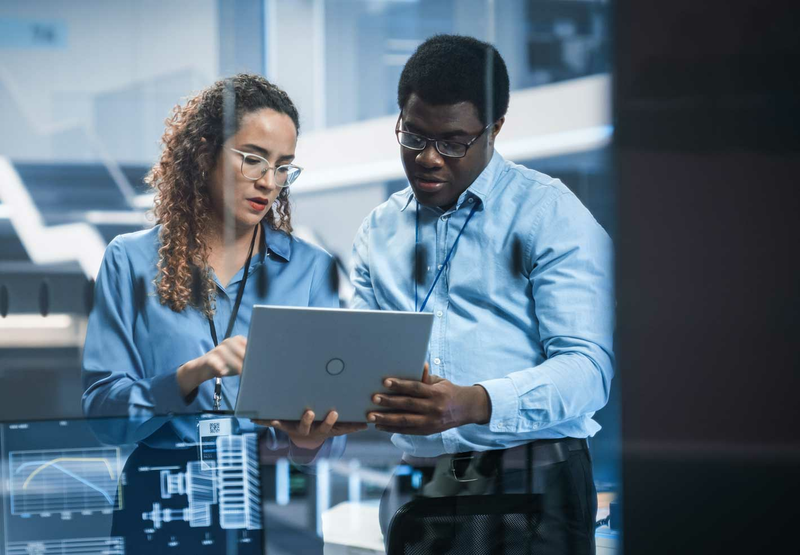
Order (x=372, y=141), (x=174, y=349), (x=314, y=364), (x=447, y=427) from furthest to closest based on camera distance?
(x=372, y=141) < (x=174, y=349) < (x=447, y=427) < (x=314, y=364)

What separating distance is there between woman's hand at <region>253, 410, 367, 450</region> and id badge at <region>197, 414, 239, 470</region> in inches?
4.7

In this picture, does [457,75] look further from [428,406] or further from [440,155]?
[428,406]

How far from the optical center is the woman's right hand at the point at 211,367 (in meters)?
1.80

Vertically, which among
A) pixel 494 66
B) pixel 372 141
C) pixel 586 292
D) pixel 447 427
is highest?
pixel 494 66

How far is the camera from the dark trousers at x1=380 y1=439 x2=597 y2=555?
1778 millimetres

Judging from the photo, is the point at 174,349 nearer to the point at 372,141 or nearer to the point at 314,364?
the point at 314,364

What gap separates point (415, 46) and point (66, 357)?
1148 mm

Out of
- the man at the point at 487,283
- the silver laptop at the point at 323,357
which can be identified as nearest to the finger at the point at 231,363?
the silver laptop at the point at 323,357

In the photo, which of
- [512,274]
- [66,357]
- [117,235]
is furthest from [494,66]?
[66,357]

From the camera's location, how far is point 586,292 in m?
1.78

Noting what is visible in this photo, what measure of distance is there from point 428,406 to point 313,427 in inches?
10.4
